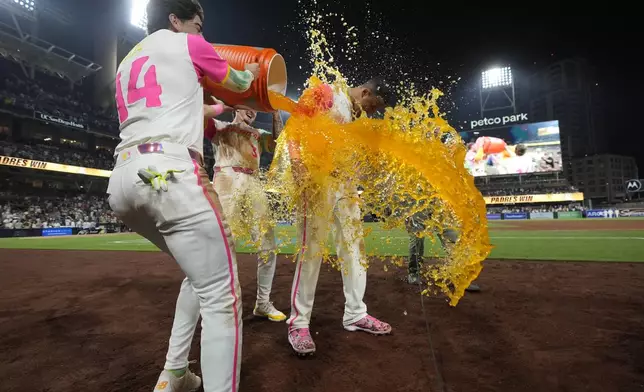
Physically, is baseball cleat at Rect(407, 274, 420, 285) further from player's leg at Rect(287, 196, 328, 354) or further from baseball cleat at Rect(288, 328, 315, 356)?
baseball cleat at Rect(288, 328, 315, 356)

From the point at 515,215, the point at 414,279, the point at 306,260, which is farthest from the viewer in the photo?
the point at 515,215

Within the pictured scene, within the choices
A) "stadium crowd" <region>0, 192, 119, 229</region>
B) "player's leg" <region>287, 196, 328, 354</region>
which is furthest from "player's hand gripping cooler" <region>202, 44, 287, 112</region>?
"stadium crowd" <region>0, 192, 119, 229</region>

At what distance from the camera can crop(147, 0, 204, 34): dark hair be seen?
1753 mm

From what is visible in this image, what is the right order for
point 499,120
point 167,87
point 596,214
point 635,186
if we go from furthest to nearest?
point 635,186, point 499,120, point 596,214, point 167,87

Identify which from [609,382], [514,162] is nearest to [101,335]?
[609,382]

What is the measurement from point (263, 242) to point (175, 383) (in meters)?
1.60

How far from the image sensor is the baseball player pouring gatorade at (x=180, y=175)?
1436 mm

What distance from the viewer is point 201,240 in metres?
1.44

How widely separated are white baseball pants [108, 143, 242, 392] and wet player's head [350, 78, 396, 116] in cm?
199

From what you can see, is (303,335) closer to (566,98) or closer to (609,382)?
(609,382)

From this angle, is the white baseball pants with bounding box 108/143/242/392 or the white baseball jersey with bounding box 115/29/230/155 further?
the white baseball jersey with bounding box 115/29/230/155

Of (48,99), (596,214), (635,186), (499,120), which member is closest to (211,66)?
(596,214)

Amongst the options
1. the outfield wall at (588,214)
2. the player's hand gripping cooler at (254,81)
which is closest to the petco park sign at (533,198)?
the outfield wall at (588,214)

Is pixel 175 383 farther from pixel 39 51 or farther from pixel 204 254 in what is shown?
pixel 39 51
